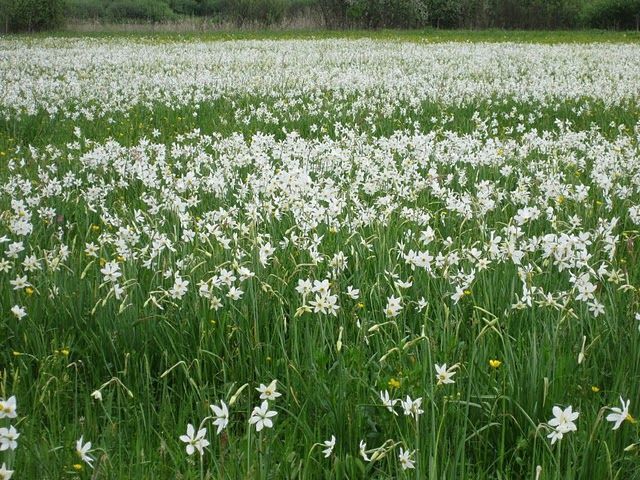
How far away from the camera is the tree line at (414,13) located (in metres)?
48.1

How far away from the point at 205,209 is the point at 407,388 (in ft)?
10.5

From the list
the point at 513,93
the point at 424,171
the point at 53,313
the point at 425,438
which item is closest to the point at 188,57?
the point at 513,93

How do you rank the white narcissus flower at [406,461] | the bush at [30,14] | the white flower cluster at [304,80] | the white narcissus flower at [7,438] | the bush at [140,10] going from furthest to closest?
the bush at [140,10]
the bush at [30,14]
the white flower cluster at [304,80]
the white narcissus flower at [406,461]
the white narcissus flower at [7,438]

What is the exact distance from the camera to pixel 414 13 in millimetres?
48781

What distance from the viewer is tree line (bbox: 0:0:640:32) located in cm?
4806

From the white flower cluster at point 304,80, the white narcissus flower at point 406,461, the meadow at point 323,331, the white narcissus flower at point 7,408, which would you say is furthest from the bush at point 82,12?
the white narcissus flower at point 406,461

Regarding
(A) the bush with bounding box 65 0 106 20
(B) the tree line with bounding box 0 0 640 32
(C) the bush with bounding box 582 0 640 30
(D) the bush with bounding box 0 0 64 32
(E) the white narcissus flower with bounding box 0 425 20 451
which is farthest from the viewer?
(A) the bush with bounding box 65 0 106 20

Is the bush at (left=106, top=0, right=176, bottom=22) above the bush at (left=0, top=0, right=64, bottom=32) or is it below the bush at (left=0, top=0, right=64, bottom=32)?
above

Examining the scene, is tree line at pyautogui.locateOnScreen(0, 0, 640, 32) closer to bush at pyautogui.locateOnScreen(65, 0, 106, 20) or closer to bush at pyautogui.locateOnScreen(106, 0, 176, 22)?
bush at pyautogui.locateOnScreen(65, 0, 106, 20)

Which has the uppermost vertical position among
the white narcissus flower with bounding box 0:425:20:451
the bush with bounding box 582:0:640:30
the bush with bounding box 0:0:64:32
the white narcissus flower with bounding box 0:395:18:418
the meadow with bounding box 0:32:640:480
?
the bush with bounding box 0:0:64:32

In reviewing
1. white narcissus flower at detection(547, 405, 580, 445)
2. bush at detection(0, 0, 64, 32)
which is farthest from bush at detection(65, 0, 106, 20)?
white narcissus flower at detection(547, 405, 580, 445)

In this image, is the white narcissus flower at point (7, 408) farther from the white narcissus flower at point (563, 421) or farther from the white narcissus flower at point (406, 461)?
the white narcissus flower at point (563, 421)

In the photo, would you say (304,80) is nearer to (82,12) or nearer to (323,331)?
(323,331)

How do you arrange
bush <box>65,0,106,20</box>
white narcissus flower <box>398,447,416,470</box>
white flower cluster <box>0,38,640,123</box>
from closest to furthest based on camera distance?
white narcissus flower <box>398,447,416,470</box> < white flower cluster <box>0,38,640,123</box> < bush <box>65,0,106,20</box>
